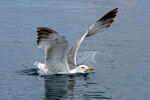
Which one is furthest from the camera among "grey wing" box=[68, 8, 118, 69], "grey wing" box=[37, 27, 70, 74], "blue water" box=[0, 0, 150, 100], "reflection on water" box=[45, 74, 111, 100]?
"grey wing" box=[68, 8, 118, 69]

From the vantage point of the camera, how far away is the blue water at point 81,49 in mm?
17000

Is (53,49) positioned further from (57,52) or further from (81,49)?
(81,49)

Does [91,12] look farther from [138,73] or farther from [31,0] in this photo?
[138,73]

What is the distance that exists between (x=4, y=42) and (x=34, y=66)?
2.82m

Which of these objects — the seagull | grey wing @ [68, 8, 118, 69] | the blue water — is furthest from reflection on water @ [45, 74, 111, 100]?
grey wing @ [68, 8, 118, 69]

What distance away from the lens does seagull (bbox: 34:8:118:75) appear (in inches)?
691

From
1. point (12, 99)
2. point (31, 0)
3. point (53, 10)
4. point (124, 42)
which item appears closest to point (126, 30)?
point (124, 42)

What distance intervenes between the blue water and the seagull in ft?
0.98

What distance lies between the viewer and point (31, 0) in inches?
1235

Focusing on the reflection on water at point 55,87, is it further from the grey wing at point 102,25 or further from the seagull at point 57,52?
the grey wing at point 102,25

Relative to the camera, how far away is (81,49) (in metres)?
22.1

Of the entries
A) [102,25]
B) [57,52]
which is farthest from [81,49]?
[57,52]

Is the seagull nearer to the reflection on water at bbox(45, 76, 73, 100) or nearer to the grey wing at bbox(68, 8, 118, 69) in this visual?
the grey wing at bbox(68, 8, 118, 69)

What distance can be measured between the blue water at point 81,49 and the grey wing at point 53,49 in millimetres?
335
